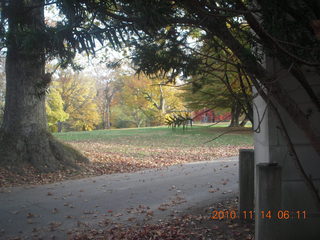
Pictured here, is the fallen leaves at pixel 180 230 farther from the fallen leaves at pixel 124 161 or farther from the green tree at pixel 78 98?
the green tree at pixel 78 98

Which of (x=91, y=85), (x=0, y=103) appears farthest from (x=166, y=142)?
(x=91, y=85)

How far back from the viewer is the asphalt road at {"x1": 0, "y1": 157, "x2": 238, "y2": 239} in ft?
18.8

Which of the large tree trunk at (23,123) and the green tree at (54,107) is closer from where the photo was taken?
the large tree trunk at (23,123)

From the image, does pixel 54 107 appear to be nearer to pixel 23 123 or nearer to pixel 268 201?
pixel 23 123

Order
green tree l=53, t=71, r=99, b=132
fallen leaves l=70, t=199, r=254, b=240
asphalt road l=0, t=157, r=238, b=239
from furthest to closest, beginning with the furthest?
1. green tree l=53, t=71, r=99, b=132
2. asphalt road l=0, t=157, r=238, b=239
3. fallen leaves l=70, t=199, r=254, b=240

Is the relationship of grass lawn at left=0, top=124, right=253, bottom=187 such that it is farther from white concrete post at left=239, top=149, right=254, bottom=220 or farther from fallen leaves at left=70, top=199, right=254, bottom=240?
fallen leaves at left=70, top=199, right=254, bottom=240

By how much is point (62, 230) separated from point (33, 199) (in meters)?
2.26

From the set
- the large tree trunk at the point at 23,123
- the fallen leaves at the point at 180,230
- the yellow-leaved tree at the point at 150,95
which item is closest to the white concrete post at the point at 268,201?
the fallen leaves at the point at 180,230

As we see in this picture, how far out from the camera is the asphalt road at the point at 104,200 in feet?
18.8

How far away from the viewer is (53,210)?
6500mm

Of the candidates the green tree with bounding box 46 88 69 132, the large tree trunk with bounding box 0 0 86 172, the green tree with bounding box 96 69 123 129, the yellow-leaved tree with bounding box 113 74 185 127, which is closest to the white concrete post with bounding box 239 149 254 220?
the large tree trunk with bounding box 0 0 86 172

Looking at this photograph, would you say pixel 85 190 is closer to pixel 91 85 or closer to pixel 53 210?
pixel 53 210

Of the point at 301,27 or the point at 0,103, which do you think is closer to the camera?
the point at 301,27

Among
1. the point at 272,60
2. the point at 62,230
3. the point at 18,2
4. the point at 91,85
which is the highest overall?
the point at 91,85
